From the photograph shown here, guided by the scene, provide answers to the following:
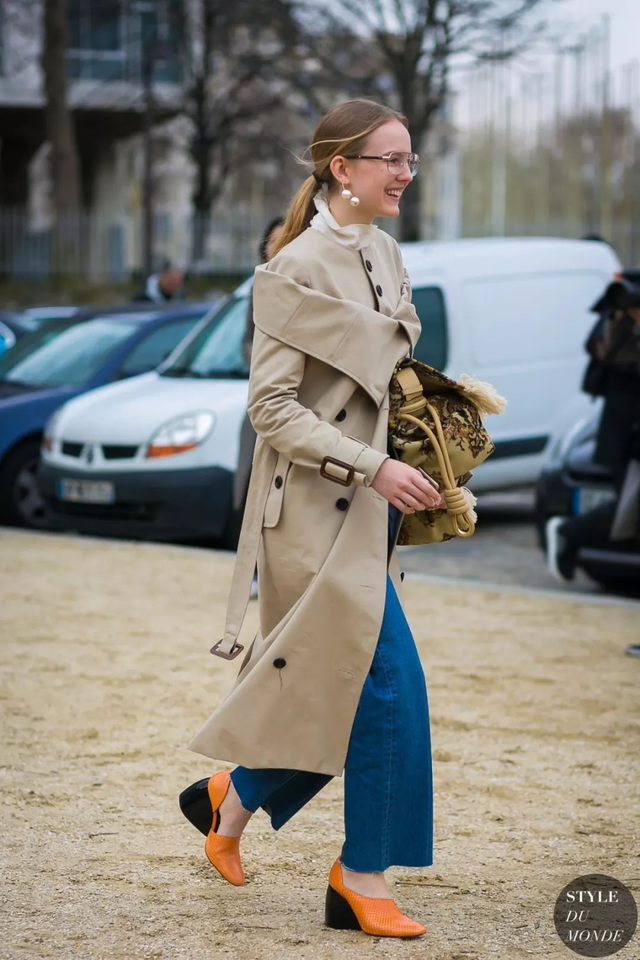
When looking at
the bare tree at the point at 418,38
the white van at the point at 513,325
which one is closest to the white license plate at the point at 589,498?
the white van at the point at 513,325

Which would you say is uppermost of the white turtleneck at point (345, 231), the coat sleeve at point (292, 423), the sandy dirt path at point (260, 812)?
the white turtleneck at point (345, 231)

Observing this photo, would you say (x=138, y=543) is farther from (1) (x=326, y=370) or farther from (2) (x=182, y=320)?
(1) (x=326, y=370)

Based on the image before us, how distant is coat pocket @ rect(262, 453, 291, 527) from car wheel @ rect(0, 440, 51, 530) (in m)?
7.94

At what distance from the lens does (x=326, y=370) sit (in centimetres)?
351

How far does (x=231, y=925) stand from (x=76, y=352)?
8894 millimetres

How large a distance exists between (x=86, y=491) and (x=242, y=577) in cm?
674

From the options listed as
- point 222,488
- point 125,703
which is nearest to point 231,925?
point 125,703

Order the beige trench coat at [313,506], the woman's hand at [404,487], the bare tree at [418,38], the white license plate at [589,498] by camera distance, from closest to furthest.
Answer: the woman's hand at [404,487] → the beige trench coat at [313,506] → the white license plate at [589,498] → the bare tree at [418,38]

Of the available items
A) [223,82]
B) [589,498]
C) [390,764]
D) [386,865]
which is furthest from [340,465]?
[223,82]

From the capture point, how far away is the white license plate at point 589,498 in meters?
8.20

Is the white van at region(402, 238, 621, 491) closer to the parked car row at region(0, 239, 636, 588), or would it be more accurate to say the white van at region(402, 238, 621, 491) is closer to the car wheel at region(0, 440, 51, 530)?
the parked car row at region(0, 239, 636, 588)

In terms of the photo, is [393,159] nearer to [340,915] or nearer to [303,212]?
[303,212]

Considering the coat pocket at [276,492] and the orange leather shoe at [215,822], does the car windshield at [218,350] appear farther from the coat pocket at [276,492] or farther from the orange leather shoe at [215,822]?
the coat pocket at [276,492]

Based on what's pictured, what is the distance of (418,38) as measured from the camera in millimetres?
28609
